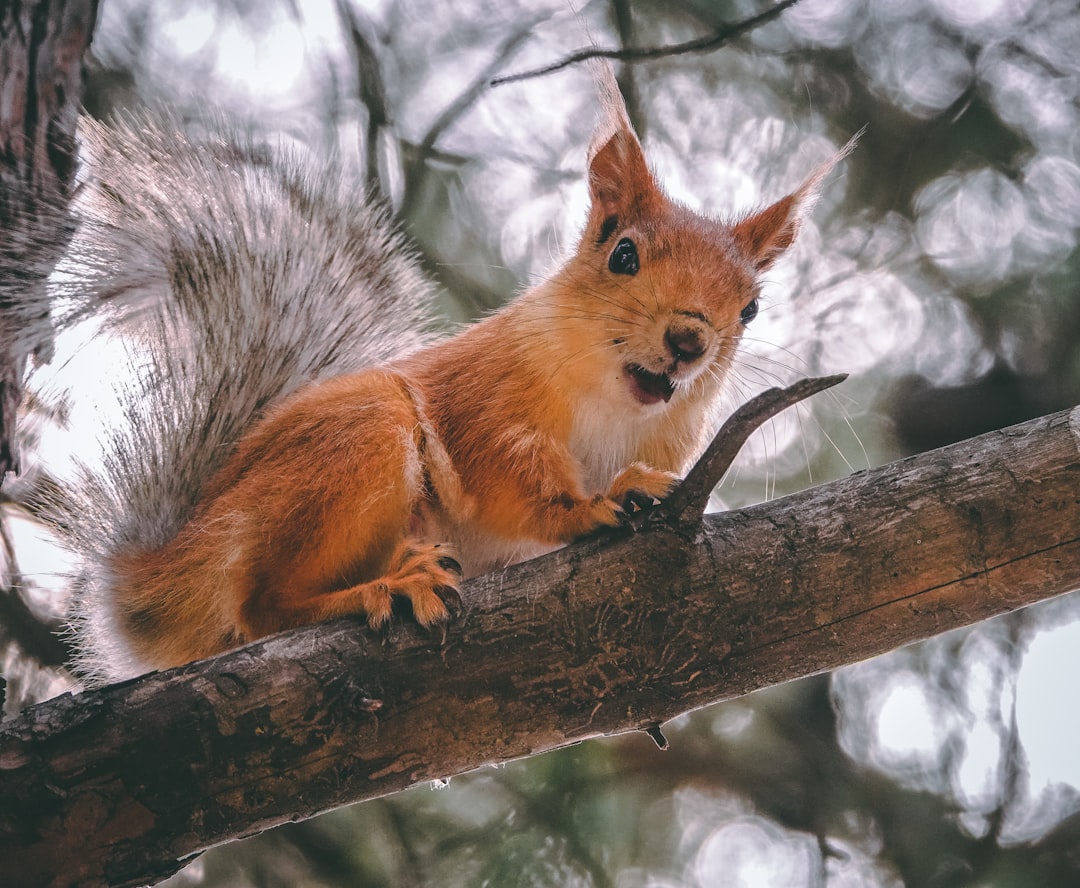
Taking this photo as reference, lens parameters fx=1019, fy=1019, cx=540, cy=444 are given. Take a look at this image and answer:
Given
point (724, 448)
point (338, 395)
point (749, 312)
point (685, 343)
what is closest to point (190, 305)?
point (338, 395)

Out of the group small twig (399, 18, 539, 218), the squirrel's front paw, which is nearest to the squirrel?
the squirrel's front paw

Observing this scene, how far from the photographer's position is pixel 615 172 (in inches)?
98.0

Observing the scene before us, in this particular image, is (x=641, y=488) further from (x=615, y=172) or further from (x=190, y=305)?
(x=190, y=305)

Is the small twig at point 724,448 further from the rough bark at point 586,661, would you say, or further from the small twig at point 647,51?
the small twig at point 647,51

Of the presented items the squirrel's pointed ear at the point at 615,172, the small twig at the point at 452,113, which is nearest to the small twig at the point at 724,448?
the squirrel's pointed ear at the point at 615,172

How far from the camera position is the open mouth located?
2.11m

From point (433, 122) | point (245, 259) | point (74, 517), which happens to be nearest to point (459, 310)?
point (433, 122)

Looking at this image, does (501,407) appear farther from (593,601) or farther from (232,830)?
(232,830)

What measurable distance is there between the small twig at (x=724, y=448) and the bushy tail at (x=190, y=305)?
1.14 meters

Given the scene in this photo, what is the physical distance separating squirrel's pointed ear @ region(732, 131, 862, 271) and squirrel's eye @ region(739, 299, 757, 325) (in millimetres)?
245

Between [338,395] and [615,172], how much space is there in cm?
89

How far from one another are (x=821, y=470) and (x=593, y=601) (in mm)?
1365

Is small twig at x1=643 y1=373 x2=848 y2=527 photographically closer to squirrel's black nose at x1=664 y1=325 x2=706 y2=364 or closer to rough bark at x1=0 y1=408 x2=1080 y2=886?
rough bark at x1=0 y1=408 x2=1080 y2=886

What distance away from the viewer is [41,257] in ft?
7.52
